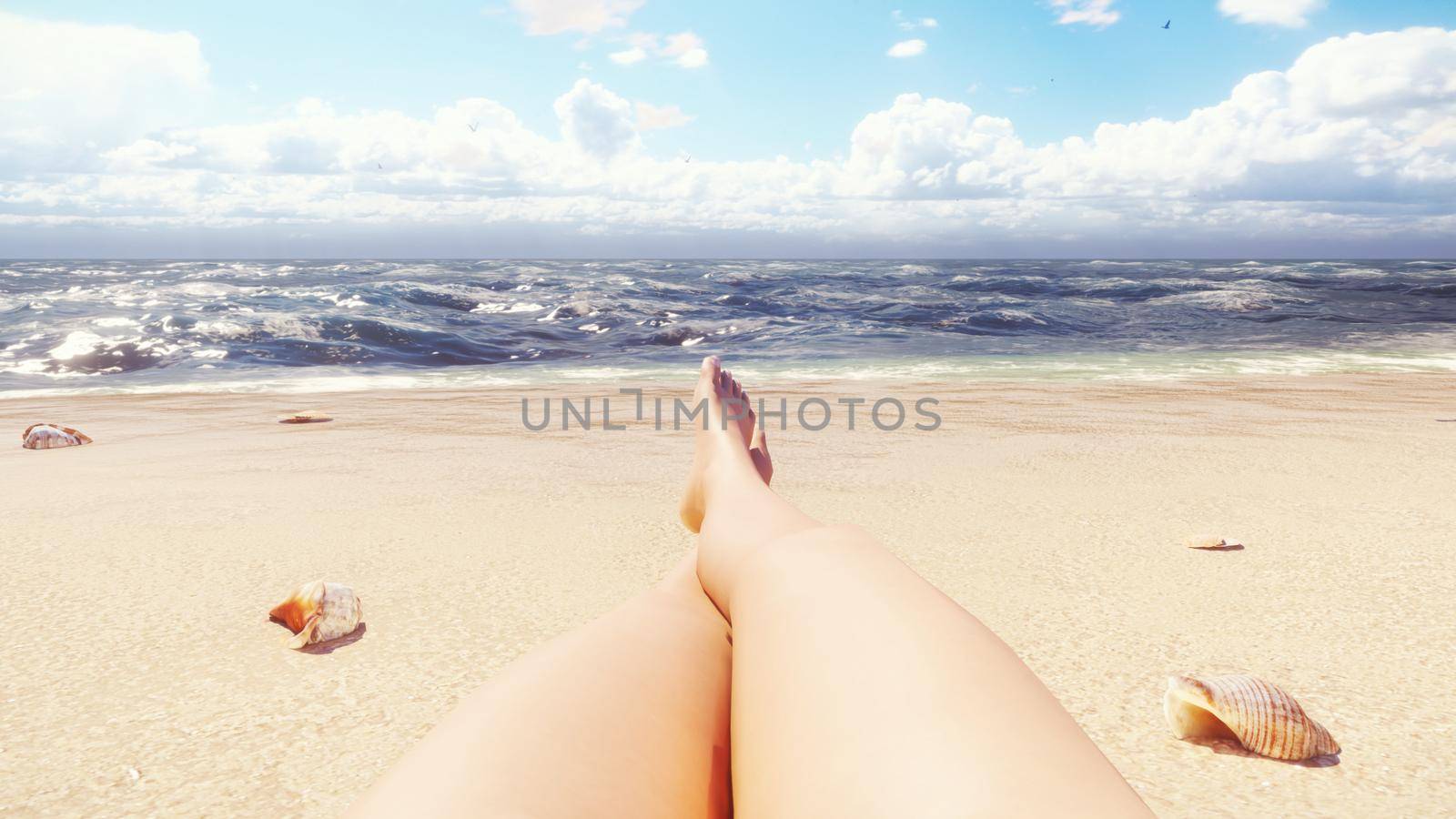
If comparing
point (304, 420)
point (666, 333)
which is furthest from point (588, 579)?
point (666, 333)

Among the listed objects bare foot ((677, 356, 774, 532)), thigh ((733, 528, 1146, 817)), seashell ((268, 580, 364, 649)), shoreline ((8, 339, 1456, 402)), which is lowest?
shoreline ((8, 339, 1456, 402))

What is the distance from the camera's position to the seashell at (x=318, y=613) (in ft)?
4.69

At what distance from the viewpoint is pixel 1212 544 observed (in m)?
1.98

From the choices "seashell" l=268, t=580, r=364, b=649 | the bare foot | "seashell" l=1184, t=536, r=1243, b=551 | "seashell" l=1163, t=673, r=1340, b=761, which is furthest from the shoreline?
"seashell" l=1163, t=673, r=1340, b=761

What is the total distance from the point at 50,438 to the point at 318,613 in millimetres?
2942

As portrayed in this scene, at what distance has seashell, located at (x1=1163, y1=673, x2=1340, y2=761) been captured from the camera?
1.11 meters

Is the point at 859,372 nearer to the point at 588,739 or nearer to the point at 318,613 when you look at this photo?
the point at 318,613

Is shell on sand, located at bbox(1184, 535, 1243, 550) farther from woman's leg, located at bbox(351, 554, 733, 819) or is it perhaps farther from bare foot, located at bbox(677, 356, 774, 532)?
woman's leg, located at bbox(351, 554, 733, 819)

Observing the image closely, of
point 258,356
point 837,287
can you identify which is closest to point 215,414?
point 258,356

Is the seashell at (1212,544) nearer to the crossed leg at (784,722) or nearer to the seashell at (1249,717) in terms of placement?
the seashell at (1249,717)

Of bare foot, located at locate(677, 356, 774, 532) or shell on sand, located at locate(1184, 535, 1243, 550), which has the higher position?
bare foot, located at locate(677, 356, 774, 532)

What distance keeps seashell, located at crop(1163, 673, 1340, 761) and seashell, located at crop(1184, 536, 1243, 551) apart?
90 centimetres

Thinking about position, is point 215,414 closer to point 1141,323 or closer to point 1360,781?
point 1360,781

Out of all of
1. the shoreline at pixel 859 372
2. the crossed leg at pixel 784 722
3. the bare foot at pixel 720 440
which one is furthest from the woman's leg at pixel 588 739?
the shoreline at pixel 859 372
